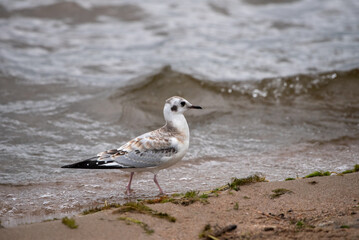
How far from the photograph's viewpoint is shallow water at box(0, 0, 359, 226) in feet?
22.1

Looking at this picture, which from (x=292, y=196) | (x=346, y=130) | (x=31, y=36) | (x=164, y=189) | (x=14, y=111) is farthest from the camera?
(x=31, y=36)

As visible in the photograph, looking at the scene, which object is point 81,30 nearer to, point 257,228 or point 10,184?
point 10,184

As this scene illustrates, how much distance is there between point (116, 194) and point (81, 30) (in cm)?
1079

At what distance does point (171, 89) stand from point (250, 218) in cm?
689

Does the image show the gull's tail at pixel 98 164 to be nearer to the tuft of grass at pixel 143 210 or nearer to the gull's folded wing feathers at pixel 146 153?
the gull's folded wing feathers at pixel 146 153

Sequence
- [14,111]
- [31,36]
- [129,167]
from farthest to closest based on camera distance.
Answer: [31,36]
[14,111]
[129,167]

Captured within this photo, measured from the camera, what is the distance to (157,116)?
9.70 m

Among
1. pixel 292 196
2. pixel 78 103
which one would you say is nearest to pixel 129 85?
pixel 78 103

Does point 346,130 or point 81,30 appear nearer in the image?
point 346,130

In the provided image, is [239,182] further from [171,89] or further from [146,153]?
[171,89]

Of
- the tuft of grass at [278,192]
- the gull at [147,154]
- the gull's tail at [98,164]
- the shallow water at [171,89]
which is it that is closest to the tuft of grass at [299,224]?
the tuft of grass at [278,192]

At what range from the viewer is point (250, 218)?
450cm

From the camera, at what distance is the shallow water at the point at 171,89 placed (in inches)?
266

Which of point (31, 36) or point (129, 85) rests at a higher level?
point (31, 36)
